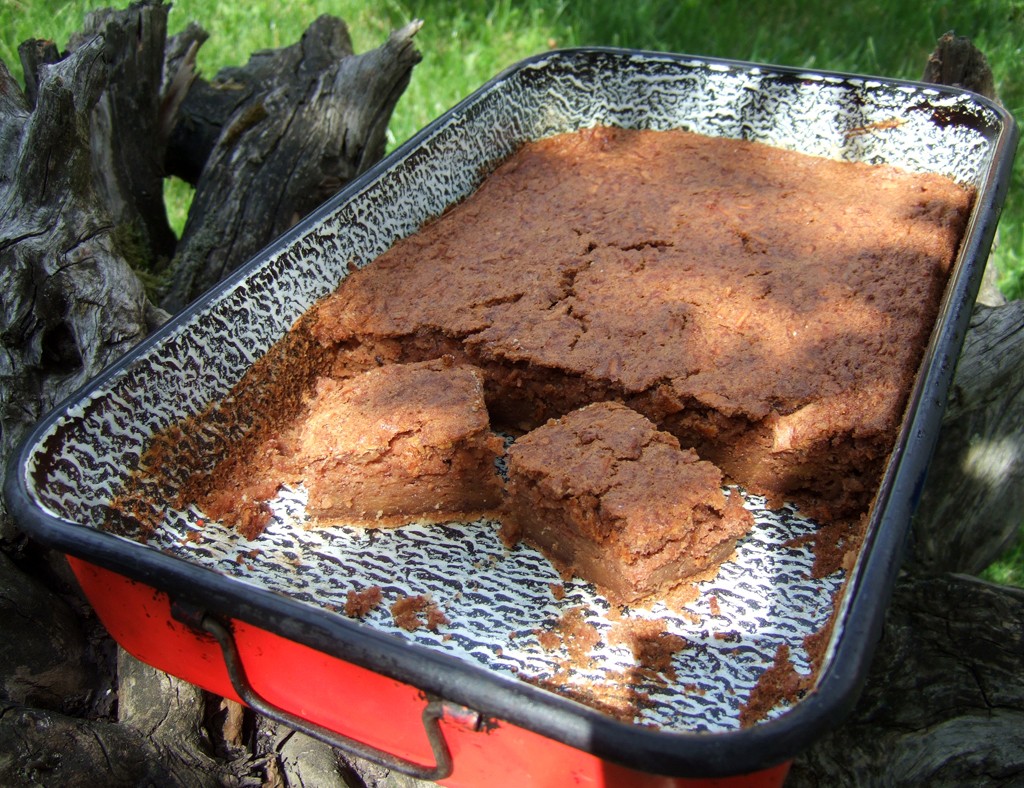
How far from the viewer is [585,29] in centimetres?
544

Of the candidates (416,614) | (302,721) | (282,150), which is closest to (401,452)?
(416,614)

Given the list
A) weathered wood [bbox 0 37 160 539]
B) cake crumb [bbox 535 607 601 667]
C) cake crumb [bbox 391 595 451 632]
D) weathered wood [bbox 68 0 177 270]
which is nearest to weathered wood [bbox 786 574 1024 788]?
cake crumb [bbox 535 607 601 667]

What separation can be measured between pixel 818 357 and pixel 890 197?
2.81ft

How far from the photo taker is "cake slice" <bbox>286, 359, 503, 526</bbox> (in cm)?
217

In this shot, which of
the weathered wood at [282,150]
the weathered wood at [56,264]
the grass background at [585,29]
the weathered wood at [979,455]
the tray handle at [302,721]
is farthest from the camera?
the grass background at [585,29]

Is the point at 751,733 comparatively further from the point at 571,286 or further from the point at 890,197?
the point at 890,197

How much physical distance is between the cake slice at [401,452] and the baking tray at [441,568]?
0.19ft

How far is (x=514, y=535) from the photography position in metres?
2.21

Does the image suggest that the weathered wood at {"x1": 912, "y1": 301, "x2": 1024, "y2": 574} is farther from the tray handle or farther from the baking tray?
the tray handle

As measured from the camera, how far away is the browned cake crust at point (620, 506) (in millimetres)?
1970

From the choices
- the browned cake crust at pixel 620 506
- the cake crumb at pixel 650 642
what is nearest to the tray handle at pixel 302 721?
the cake crumb at pixel 650 642

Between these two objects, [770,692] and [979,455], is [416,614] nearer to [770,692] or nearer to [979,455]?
[770,692]

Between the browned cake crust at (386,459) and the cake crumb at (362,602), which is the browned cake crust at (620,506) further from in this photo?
the cake crumb at (362,602)

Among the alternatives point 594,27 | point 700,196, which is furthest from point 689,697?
point 594,27
